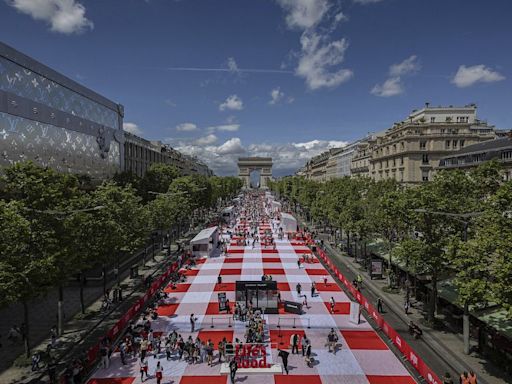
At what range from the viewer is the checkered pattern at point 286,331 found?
849 inches

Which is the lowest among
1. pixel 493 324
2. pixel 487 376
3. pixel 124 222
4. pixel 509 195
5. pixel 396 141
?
pixel 487 376

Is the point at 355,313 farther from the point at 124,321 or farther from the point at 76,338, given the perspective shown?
the point at 76,338

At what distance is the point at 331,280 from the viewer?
43.0 meters

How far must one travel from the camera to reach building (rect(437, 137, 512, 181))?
160 ft

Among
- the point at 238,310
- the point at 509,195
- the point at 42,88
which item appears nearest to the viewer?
the point at 509,195

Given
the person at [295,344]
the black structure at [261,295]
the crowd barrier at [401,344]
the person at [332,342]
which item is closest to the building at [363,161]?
the crowd barrier at [401,344]

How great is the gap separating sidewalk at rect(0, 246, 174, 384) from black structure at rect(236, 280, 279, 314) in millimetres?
11161

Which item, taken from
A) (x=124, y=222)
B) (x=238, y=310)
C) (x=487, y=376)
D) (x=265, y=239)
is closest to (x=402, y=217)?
(x=487, y=376)

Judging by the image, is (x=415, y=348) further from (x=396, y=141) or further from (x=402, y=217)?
(x=396, y=141)

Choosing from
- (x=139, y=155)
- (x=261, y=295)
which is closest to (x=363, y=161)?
(x=139, y=155)

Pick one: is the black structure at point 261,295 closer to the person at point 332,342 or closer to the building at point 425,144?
the person at point 332,342

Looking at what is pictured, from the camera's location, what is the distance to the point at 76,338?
27.0 m

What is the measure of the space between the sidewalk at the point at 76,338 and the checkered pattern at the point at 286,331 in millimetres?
3299

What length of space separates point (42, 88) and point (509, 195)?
57227mm
